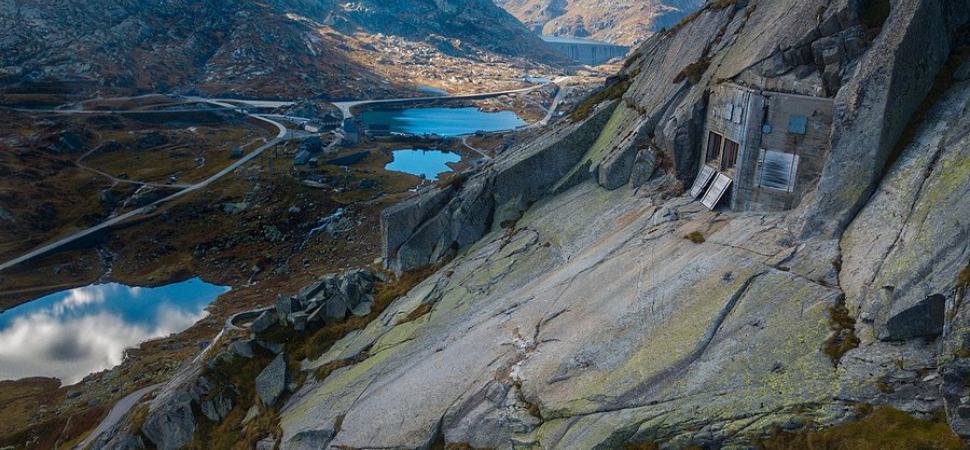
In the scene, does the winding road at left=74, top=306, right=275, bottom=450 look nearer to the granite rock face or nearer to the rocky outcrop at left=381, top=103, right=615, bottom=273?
the rocky outcrop at left=381, top=103, right=615, bottom=273

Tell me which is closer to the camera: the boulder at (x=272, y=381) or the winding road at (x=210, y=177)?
the boulder at (x=272, y=381)

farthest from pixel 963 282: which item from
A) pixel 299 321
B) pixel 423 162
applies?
pixel 423 162

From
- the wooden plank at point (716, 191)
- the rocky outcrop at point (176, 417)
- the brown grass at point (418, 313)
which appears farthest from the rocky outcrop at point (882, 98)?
the rocky outcrop at point (176, 417)

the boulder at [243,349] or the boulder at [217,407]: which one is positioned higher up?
the boulder at [243,349]

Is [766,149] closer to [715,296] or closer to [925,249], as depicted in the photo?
[715,296]

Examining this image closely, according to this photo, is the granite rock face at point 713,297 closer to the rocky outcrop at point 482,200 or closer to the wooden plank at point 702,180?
the wooden plank at point 702,180

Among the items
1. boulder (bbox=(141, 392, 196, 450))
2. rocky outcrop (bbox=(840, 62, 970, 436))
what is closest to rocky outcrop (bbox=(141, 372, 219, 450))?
boulder (bbox=(141, 392, 196, 450))

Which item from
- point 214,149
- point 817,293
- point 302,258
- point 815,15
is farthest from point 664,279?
point 214,149
